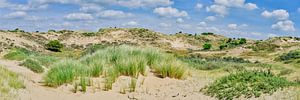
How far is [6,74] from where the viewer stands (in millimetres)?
14523

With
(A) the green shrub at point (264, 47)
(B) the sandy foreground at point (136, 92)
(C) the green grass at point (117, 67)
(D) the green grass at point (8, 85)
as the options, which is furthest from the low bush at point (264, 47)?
(D) the green grass at point (8, 85)

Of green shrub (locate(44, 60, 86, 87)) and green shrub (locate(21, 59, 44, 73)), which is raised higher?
green shrub (locate(44, 60, 86, 87))

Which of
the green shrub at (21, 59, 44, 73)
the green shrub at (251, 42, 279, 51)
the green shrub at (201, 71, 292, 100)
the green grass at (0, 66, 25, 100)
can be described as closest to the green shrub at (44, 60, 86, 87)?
the green grass at (0, 66, 25, 100)

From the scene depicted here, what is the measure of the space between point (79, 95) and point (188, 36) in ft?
302

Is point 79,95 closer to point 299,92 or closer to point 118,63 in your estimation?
point 118,63

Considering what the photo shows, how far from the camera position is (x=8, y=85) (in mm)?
13148

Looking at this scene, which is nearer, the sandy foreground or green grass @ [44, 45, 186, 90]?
the sandy foreground

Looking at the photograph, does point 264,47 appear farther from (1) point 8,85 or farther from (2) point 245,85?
(1) point 8,85

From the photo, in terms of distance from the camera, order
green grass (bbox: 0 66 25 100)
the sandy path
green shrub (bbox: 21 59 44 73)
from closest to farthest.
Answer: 1. green grass (bbox: 0 66 25 100)
2. the sandy path
3. green shrub (bbox: 21 59 44 73)

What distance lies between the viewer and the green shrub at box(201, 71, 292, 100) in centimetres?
1264

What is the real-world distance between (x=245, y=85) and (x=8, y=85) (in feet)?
20.4

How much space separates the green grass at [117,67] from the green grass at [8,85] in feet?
5.73

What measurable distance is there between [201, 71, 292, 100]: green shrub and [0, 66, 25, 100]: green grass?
5.15 meters

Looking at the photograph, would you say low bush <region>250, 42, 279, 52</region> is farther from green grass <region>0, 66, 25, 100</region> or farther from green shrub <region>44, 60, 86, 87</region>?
green grass <region>0, 66, 25, 100</region>
